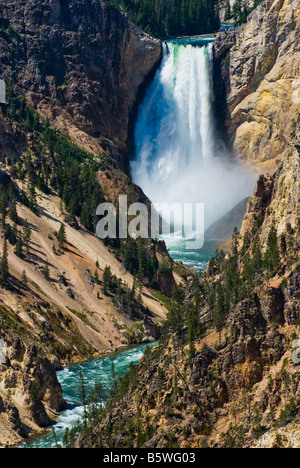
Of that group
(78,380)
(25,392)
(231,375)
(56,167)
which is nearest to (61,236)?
(56,167)

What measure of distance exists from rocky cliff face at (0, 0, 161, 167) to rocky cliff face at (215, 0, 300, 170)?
1138 inches

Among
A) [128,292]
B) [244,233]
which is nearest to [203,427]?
[244,233]

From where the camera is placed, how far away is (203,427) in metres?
63.8

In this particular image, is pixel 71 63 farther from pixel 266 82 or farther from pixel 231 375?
pixel 231 375

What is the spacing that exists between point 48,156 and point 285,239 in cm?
9753

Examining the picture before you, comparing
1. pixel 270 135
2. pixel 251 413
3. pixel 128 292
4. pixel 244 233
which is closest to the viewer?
pixel 251 413

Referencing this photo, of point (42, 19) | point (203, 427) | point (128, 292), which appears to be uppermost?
point (42, 19)

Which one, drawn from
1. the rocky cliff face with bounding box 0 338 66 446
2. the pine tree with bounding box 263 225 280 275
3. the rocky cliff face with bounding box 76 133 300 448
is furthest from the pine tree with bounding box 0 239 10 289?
the pine tree with bounding box 263 225 280 275

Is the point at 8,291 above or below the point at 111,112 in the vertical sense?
below

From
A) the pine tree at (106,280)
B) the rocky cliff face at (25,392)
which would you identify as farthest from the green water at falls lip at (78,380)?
the pine tree at (106,280)

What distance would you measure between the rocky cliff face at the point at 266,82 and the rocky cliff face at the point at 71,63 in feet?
94.8

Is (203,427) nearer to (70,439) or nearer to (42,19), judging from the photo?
(70,439)

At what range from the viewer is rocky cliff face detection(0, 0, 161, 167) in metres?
184

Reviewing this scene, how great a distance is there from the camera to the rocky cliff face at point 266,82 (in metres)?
186
